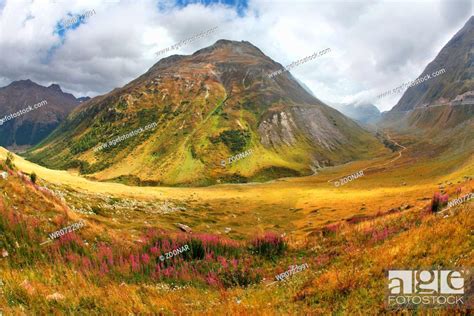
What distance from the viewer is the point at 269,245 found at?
21.3 meters

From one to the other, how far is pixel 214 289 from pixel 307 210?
5254 centimetres

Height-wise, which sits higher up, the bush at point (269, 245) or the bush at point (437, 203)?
the bush at point (437, 203)

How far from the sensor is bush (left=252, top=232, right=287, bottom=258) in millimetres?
20625

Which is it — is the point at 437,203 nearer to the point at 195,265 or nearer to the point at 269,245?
the point at 269,245

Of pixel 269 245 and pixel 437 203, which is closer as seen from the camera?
pixel 269 245

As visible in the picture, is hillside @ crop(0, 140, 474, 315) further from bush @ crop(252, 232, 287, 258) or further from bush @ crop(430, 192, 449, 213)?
bush @ crop(430, 192, 449, 213)

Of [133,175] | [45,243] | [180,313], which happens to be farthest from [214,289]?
[133,175]

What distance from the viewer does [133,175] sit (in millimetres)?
174625

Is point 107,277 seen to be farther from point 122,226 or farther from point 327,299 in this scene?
point 122,226

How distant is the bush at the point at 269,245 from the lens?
20625mm

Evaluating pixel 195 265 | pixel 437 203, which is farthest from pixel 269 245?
pixel 437 203

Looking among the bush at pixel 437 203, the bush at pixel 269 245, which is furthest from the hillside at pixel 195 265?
the bush at pixel 437 203

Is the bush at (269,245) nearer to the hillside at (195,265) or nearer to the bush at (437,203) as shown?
the hillside at (195,265)

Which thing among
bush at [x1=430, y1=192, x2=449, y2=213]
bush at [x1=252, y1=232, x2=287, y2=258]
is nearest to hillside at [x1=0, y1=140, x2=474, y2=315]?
bush at [x1=252, y1=232, x2=287, y2=258]
